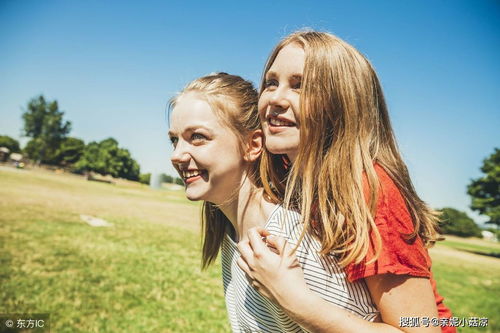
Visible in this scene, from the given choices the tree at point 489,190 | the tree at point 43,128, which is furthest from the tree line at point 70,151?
the tree at point 489,190

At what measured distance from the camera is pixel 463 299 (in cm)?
1070

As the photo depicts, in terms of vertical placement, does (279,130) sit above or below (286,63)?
below

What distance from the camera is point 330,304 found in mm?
1607

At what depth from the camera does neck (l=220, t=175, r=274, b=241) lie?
2.38 metres

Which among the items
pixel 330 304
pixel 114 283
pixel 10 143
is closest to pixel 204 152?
pixel 330 304

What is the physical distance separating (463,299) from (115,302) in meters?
11.0

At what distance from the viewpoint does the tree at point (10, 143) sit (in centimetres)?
9581

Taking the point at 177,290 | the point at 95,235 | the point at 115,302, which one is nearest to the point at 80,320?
the point at 115,302

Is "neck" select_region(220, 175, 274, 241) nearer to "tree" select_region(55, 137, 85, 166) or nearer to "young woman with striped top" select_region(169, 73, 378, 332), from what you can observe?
"young woman with striped top" select_region(169, 73, 378, 332)

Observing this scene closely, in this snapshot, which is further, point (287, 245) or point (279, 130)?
point (279, 130)

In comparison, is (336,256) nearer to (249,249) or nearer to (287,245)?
(287,245)

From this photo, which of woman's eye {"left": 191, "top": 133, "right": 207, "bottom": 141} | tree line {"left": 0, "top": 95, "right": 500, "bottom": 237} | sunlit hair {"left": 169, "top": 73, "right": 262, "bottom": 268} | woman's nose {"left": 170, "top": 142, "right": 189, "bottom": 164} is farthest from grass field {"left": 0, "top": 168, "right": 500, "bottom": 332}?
tree line {"left": 0, "top": 95, "right": 500, "bottom": 237}

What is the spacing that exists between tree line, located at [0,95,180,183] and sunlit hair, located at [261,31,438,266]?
278ft

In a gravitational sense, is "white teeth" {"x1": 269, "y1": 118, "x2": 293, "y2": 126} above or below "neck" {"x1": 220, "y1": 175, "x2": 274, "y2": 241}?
above
